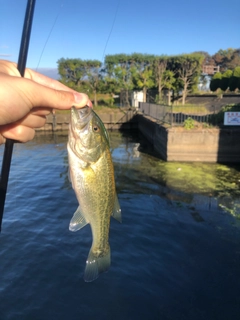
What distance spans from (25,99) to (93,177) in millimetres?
846

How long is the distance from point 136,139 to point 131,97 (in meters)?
14.3

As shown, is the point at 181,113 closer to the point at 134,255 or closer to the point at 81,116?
the point at 134,255

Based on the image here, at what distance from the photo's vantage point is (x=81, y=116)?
2.28 meters

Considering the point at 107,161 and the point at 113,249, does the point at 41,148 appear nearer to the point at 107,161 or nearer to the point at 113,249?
the point at 113,249

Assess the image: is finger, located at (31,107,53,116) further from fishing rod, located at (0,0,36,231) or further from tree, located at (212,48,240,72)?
tree, located at (212,48,240,72)

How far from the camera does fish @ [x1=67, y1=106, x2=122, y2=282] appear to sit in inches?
92.2

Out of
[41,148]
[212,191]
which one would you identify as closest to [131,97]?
[41,148]

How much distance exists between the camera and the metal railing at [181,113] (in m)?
18.1

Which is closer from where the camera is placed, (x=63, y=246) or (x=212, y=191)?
(x=63, y=246)

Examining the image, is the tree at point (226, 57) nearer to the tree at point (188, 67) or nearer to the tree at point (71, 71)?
the tree at point (188, 67)

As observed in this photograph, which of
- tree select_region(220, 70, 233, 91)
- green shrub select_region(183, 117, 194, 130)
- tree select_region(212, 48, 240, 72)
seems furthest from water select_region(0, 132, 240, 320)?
tree select_region(212, 48, 240, 72)

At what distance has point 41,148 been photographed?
22.2 metres

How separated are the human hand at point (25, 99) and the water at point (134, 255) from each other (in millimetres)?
3882

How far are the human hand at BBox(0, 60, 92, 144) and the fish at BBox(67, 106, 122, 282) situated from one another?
14cm
